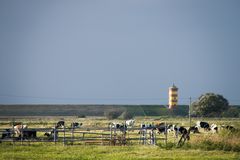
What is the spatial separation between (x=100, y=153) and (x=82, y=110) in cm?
9884

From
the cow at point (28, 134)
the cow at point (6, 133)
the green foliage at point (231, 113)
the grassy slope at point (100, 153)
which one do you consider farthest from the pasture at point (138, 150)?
the green foliage at point (231, 113)

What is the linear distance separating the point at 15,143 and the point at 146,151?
899 centimetres

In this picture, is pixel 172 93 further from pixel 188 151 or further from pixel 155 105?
pixel 188 151

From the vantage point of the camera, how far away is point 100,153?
1022 inches

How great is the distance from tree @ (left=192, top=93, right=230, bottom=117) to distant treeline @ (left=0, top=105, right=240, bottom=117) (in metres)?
18.1

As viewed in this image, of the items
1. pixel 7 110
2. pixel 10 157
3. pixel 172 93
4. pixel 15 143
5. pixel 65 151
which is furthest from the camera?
pixel 7 110

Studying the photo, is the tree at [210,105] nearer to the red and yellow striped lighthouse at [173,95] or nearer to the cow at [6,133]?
the red and yellow striped lighthouse at [173,95]

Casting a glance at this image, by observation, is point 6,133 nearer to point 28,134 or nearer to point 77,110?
point 28,134

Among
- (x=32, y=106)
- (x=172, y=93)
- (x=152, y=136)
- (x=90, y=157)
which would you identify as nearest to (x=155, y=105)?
(x=172, y=93)

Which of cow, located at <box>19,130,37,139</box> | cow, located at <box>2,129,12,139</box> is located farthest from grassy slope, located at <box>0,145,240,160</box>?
cow, located at <box>19,130,37,139</box>

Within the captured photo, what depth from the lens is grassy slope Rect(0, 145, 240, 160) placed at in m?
24.1

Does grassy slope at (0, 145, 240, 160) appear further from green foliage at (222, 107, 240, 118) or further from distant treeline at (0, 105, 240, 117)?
distant treeline at (0, 105, 240, 117)

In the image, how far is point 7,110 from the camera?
124625mm

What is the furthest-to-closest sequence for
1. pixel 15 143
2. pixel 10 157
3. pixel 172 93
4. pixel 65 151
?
pixel 172 93 < pixel 15 143 < pixel 65 151 < pixel 10 157
